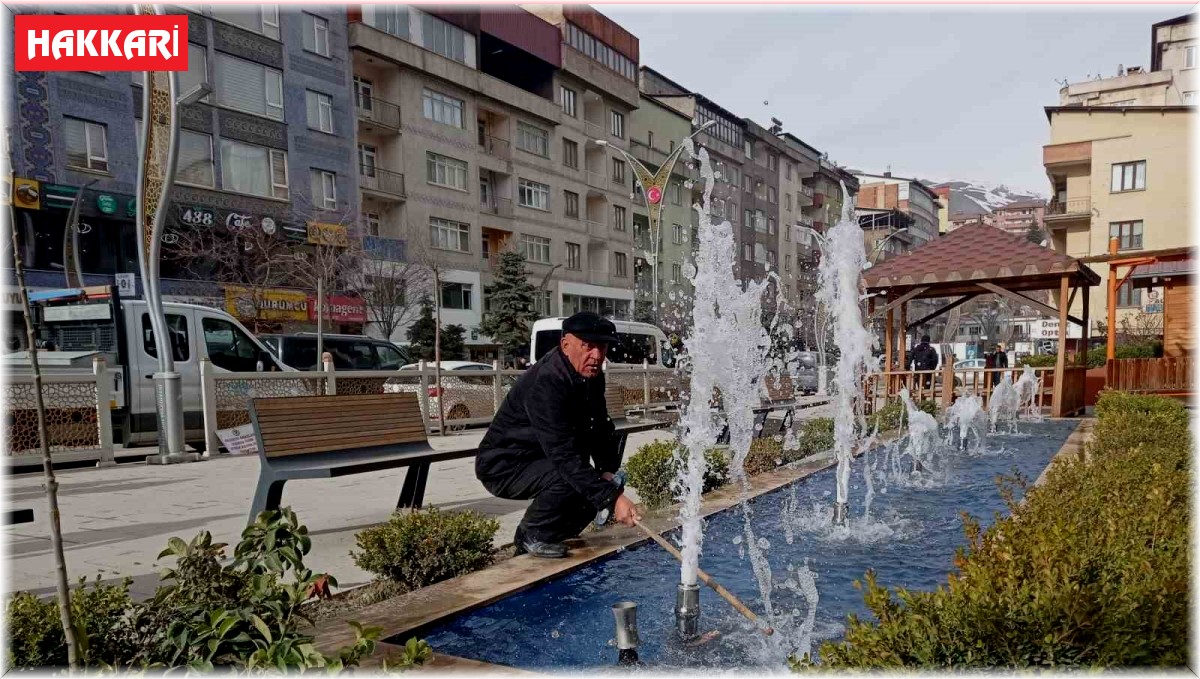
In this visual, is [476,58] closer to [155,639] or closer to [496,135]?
[496,135]

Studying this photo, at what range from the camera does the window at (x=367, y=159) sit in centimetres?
3092

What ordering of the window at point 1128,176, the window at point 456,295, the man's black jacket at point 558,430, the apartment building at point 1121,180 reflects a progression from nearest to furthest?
the man's black jacket at point 558,430 < the window at point 456,295 < the apartment building at point 1121,180 < the window at point 1128,176

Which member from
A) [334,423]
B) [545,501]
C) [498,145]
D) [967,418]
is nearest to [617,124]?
[498,145]

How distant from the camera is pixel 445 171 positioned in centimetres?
3384

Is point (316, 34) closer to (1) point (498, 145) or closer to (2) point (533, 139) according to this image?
(1) point (498, 145)

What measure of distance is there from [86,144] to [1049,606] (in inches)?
1009

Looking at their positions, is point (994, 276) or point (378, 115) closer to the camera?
point (994, 276)

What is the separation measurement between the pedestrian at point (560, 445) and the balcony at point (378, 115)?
28245mm

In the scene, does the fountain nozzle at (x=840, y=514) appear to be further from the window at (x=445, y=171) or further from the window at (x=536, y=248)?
the window at (x=536, y=248)

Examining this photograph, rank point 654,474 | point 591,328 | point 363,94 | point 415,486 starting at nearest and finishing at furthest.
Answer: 1. point 591,328
2. point 415,486
3. point 654,474
4. point 363,94

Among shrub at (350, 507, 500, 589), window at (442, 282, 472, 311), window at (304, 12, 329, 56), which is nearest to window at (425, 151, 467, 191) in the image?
window at (442, 282, 472, 311)

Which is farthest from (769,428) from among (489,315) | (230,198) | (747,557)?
(489,315)

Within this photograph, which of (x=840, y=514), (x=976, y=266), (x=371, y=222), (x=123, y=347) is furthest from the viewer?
(x=371, y=222)

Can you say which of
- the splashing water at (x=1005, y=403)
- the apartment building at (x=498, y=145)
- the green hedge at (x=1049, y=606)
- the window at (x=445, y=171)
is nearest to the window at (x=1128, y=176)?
the apartment building at (x=498, y=145)
